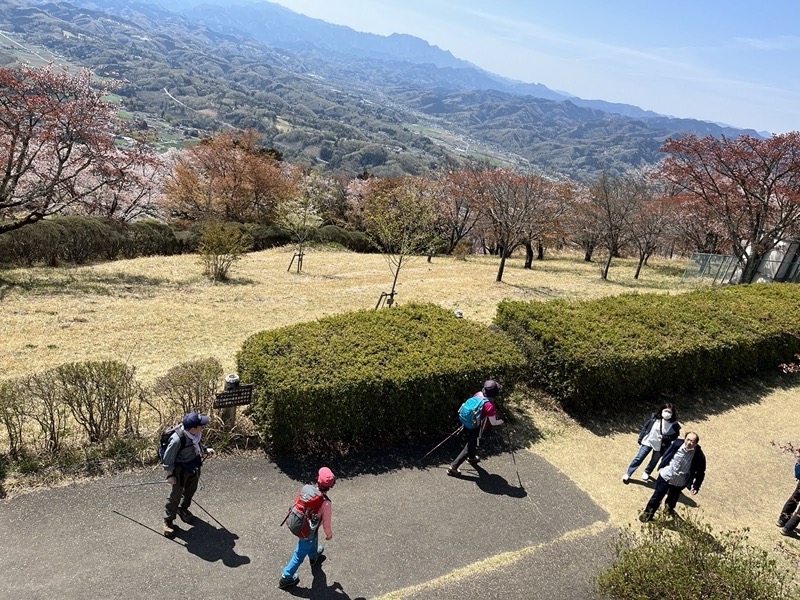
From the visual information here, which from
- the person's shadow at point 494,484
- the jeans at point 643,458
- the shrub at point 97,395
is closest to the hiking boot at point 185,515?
the shrub at point 97,395

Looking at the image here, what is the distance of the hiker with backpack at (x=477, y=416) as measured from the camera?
679 cm

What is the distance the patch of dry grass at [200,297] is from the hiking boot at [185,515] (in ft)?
14.8

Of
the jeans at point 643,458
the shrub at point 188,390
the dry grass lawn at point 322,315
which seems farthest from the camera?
the dry grass lawn at point 322,315

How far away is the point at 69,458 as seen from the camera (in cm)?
619

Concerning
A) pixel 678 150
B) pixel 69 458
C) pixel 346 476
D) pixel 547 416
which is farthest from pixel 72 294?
pixel 678 150

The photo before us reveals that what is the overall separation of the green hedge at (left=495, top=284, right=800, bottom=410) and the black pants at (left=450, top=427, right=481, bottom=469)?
2989 millimetres

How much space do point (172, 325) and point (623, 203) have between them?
23.6 m

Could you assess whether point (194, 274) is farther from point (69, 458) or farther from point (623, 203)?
point (623, 203)

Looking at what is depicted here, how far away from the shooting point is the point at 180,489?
5.29 m

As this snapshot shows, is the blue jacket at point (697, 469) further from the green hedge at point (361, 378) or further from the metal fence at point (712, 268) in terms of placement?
the metal fence at point (712, 268)

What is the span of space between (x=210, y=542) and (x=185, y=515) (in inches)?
19.2

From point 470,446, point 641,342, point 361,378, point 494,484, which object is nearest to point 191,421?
point 361,378

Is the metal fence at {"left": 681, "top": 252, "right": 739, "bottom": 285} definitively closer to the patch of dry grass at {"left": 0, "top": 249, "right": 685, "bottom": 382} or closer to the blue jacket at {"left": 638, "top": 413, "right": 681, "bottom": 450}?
the patch of dry grass at {"left": 0, "top": 249, "right": 685, "bottom": 382}

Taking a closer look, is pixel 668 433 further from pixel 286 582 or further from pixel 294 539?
pixel 286 582
